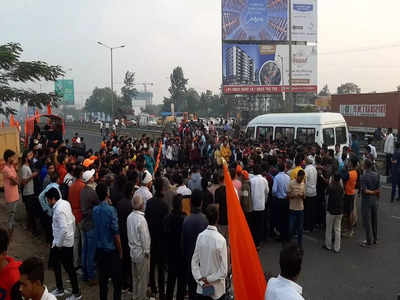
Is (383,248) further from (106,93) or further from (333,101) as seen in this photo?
(106,93)

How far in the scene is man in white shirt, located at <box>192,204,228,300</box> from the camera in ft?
13.7

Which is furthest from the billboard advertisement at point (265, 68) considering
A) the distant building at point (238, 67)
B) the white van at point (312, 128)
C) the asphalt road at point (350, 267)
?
the asphalt road at point (350, 267)

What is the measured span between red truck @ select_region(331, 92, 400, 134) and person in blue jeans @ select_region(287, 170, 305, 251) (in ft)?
58.5

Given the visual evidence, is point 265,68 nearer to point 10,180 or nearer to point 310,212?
point 310,212

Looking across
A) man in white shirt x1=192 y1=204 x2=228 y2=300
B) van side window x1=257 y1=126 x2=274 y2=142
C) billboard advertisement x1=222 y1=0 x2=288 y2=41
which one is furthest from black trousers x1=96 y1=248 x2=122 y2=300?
billboard advertisement x1=222 y1=0 x2=288 y2=41

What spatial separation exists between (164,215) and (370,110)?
74.4ft

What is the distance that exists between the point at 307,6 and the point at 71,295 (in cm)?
3867

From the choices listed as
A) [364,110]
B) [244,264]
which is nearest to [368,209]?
[244,264]

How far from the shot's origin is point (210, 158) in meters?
14.7

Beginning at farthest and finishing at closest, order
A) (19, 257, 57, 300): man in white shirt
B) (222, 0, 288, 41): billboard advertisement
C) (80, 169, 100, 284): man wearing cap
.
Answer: (222, 0, 288, 41): billboard advertisement
(80, 169, 100, 284): man wearing cap
(19, 257, 57, 300): man in white shirt

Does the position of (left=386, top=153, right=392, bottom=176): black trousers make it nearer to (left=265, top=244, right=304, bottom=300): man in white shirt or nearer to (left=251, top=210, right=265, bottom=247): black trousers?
(left=251, top=210, right=265, bottom=247): black trousers

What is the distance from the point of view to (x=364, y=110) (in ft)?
83.1


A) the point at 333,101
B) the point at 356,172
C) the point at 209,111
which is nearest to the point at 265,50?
the point at 333,101

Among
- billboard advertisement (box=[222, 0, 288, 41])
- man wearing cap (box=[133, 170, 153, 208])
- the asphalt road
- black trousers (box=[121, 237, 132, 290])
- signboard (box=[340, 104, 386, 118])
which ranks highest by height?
billboard advertisement (box=[222, 0, 288, 41])
